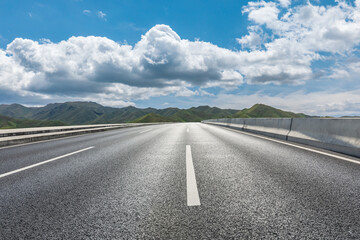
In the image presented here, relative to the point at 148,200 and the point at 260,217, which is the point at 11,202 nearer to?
the point at 148,200

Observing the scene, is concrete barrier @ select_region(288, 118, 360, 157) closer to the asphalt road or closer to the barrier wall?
the barrier wall

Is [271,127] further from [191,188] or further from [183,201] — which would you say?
[183,201]

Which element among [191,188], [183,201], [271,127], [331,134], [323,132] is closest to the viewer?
[183,201]

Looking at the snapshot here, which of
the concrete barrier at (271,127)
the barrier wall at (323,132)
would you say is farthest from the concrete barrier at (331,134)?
the concrete barrier at (271,127)

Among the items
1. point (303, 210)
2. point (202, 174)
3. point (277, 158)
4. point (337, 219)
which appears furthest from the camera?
point (277, 158)

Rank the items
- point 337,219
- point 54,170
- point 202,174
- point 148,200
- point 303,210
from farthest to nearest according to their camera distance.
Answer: point 54,170, point 202,174, point 148,200, point 303,210, point 337,219

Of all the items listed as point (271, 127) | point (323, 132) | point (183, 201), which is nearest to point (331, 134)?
point (323, 132)

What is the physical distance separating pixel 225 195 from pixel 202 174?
1123mm

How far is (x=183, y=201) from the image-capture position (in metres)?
2.78

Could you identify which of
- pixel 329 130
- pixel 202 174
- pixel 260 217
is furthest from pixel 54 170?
pixel 329 130

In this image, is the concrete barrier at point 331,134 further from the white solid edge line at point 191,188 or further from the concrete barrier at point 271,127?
the white solid edge line at point 191,188

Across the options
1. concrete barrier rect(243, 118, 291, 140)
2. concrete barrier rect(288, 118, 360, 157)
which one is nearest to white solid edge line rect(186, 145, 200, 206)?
concrete barrier rect(288, 118, 360, 157)

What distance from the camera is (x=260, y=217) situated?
2.31 m

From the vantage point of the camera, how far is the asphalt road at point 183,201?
2064 mm
